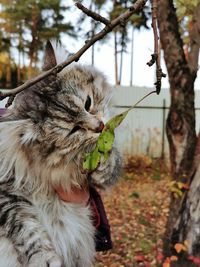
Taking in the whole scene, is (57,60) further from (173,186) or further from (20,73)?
(20,73)

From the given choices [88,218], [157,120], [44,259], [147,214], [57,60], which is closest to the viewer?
[44,259]

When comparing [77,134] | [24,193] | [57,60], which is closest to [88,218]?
[24,193]

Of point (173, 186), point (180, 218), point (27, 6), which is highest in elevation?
point (27, 6)

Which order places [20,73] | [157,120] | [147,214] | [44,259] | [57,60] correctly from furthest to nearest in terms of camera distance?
1. [20,73]
2. [157,120]
3. [147,214]
4. [57,60]
5. [44,259]

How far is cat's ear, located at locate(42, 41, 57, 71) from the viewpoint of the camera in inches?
63.0

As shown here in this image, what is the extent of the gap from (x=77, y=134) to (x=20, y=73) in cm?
1289

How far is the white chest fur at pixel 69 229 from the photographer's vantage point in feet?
5.30

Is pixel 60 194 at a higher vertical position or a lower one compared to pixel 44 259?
higher

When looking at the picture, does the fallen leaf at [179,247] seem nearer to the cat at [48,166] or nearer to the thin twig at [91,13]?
the cat at [48,166]

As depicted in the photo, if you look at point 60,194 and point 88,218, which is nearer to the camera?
point 60,194

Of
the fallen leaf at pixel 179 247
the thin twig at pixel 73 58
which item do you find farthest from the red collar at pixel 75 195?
the fallen leaf at pixel 179 247

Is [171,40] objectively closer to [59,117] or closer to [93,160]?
[59,117]

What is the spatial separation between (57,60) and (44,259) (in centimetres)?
72

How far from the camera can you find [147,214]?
6.95m
